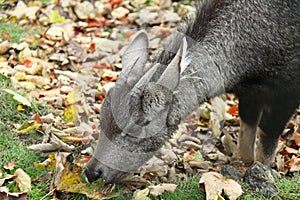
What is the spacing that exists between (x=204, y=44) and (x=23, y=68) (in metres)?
2.82

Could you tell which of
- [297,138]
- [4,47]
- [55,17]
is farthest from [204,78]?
[55,17]

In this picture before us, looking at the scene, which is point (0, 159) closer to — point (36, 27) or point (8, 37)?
point (8, 37)

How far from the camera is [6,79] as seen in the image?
25.6 feet

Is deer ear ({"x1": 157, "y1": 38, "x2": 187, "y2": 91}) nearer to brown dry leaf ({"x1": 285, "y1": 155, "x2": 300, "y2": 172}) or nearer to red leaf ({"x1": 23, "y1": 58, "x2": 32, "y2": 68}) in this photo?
brown dry leaf ({"x1": 285, "y1": 155, "x2": 300, "y2": 172})

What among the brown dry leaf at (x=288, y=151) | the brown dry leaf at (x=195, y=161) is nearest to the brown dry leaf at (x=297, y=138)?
the brown dry leaf at (x=288, y=151)

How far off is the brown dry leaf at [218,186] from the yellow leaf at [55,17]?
4.91 metres

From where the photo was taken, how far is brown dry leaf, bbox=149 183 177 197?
6.20 meters

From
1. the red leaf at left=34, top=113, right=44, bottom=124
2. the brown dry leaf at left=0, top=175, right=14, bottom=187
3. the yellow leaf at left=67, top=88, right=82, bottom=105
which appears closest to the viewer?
the brown dry leaf at left=0, top=175, right=14, bottom=187

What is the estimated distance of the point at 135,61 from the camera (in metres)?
6.39

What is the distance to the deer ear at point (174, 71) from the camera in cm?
605

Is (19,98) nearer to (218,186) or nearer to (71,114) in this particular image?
(71,114)

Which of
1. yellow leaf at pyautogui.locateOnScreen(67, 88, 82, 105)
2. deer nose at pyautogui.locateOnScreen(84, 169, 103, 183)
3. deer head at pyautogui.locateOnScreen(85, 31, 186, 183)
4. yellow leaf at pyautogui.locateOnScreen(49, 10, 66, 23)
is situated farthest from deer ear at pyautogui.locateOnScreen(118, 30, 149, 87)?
yellow leaf at pyautogui.locateOnScreen(49, 10, 66, 23)

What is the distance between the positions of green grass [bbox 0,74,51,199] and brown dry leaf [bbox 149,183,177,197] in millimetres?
1069

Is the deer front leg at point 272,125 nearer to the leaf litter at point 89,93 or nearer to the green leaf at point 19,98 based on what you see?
the leaf litter at point 89,93
